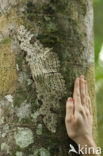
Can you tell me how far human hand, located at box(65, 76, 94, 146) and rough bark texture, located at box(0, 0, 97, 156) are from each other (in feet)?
0.16

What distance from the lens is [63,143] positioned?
2.64 m

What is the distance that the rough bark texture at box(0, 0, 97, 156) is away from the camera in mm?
2617

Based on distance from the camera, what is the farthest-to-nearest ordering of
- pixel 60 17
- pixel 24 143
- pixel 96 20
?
pixel 96 20 < pixel 60 17 < pixel 24 143

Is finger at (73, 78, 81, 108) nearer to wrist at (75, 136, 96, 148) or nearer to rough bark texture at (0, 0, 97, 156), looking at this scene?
rough bark texture at (0, 0, 97, 156)

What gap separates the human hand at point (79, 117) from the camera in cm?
263

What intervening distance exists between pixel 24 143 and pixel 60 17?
87 centimetres

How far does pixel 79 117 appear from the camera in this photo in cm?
264

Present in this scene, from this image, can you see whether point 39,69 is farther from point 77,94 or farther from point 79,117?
point 79,117

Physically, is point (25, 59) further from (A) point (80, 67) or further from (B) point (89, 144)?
(B) point (89, 144)

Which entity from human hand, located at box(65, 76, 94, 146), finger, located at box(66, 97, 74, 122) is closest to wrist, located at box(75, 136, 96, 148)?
human hand, located at box(65, 76, 94, 146)

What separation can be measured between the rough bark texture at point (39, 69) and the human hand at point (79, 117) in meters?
0.05

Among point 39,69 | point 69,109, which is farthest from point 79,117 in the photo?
point 39,69

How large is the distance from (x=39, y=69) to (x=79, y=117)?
1.33 ft

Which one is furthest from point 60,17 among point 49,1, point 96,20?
point 96,20
